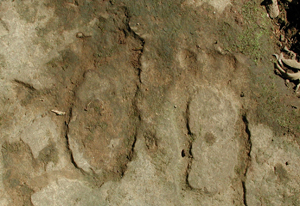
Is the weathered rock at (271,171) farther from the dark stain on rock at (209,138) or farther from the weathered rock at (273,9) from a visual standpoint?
the weathered rock at (273,9)

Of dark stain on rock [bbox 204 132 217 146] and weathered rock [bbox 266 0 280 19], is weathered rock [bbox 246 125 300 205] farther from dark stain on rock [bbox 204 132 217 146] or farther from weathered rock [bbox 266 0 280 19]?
weathered rock [bbox 266 0 280 19]

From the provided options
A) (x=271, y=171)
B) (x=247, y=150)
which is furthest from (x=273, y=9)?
(x=271, y=171)

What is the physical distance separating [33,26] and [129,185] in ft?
4.11

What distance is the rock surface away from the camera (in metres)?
1.71

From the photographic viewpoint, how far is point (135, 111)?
1.75 m

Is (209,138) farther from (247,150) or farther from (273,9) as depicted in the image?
(273,9)

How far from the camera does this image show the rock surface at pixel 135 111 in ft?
5.61

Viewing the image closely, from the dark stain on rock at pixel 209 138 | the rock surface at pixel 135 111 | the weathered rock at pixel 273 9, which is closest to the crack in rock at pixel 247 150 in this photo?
the rock surface at pixel 135 111

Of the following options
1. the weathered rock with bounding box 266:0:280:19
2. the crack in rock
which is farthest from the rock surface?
the weathered rock with bounding box 266:0:280:19

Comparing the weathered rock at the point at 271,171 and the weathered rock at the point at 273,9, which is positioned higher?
the weathered rock at the point at 273,9

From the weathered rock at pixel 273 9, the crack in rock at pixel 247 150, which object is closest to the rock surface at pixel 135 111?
the crack in rock at pixel 247 150

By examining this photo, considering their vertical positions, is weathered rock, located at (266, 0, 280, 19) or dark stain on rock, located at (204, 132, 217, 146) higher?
weathered rock, located at (266, 0, 280, 19)

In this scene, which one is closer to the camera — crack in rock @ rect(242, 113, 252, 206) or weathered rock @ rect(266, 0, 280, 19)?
crack in rock @ rect(242, 113, 252, 206)

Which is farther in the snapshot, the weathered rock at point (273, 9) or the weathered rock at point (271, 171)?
the weathered rock at point (273, 9)
